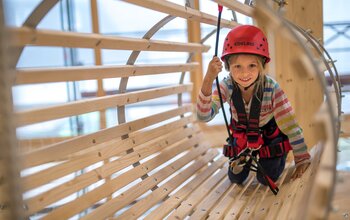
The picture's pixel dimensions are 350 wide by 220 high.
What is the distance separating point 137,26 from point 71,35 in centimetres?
315

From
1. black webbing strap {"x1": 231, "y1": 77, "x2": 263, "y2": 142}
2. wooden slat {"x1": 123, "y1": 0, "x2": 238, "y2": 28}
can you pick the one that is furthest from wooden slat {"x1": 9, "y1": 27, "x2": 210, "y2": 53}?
black webbing strap {"x1": 231, "y1": 77, "x2": 263, "y2": 142}

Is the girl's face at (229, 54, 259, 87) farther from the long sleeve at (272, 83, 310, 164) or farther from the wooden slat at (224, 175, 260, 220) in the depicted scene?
the wooden slat at (224, 175, 260, 220)

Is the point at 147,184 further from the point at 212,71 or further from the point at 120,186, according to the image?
the point at 212,71

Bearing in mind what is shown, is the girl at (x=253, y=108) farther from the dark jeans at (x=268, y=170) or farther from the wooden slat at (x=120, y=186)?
the wooden slat at (x=120, y=186)

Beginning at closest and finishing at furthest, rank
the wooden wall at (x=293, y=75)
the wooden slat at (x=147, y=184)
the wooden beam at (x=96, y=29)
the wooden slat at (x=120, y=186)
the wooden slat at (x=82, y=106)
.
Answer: the wooden slat at (x=82, y=106)
the wooden slat at (x=120, y=186)
the wooden slat at (x=147, y=184)
the wooden wall at (x=293, y=75)
the wooden beam at (x=96, y=29)

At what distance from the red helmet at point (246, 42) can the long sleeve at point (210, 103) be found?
0.94 ft

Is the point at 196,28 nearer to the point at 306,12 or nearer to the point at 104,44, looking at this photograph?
the point at 306,12

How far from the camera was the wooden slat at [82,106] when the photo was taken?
4.27 feet

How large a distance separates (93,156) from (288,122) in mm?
1009

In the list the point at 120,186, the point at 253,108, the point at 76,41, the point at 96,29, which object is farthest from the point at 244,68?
the point at 96,29

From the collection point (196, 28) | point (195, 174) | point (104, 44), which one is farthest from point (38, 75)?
point (196, 28)

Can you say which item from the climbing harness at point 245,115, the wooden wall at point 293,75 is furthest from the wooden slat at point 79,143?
the wooden wall at point 293,75

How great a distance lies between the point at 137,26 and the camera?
4.36 m

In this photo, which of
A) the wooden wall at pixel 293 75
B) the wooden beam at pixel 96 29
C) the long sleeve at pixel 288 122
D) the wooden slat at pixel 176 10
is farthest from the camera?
the wooden beam at pixel 96 29
